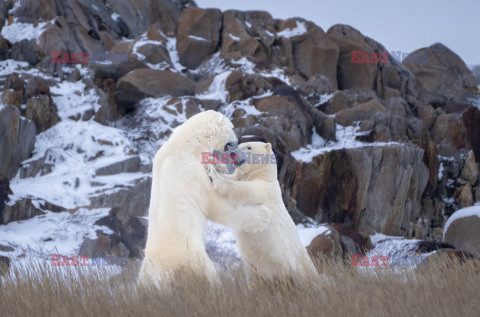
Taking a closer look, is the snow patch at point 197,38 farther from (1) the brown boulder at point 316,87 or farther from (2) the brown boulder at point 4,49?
(2) the brown boulder at point 4,49

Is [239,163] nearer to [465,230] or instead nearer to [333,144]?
[465,230]

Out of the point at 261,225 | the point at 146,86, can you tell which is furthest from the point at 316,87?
the point at 261,225

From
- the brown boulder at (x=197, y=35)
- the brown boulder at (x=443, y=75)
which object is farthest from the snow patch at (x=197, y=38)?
the brown boulder at (x=443, y=75)

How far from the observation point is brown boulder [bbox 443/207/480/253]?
33.6 ft

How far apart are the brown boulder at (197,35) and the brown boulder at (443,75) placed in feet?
48.6

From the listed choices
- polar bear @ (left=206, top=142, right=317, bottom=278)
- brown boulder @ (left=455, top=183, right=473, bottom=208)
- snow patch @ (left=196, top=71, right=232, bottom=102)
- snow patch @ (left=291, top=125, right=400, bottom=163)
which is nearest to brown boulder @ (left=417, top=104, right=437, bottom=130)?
brown boulder @ (left=455, top=183, right=473, bottom=208)

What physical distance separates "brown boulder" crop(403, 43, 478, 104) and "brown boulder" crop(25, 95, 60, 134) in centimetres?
2512

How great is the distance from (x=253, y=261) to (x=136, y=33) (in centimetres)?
3258

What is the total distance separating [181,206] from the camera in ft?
12.8

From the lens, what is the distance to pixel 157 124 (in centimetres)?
2117

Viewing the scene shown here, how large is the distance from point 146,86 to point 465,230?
16009 mm

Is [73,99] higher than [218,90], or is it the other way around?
[73,99]

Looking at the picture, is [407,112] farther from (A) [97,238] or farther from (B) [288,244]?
(B) [288,244]

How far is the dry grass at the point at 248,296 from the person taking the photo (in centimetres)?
289
